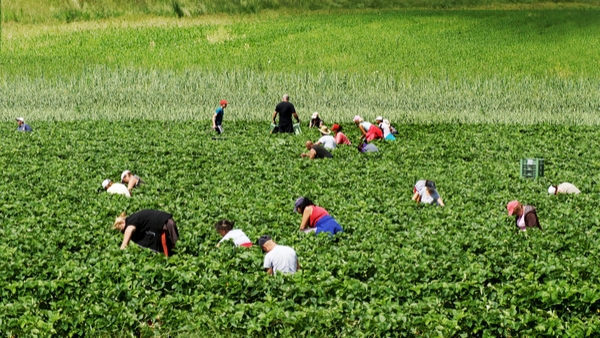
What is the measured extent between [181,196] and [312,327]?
449 inches

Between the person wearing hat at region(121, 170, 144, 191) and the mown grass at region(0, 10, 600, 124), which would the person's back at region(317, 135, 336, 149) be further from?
the mown grass at region(0, 10, 600, 124)

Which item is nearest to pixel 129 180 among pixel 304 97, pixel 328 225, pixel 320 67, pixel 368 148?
pixel 328 225

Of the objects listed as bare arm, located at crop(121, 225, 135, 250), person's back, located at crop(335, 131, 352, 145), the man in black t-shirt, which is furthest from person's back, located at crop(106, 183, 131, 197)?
→ person's back, located at crop(335, 131, 352, 145)

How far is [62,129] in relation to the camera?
36.2 m

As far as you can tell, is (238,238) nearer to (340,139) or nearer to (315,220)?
(315,220)

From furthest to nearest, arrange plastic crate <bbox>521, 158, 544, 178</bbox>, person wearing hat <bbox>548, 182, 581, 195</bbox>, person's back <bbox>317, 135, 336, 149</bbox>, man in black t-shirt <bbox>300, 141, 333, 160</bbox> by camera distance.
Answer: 1. person's back <bbox>317, 135, 336, 149</bbox>
2. man in black t-shirt <bbox>300, 141, 333, 160</bbox>
3. plastic crate <bbox>521, 158, 544, 178</bbox>
4. person wearing hat <bbox>548, 182, 581, 195</bbox>

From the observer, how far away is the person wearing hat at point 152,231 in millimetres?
16344

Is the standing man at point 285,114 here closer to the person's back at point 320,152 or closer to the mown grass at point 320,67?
the person's back at point 320,152

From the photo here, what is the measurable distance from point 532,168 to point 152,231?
42.6 ft

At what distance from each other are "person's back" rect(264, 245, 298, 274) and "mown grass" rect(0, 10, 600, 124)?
2651 cm

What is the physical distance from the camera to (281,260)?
1421 centimetres

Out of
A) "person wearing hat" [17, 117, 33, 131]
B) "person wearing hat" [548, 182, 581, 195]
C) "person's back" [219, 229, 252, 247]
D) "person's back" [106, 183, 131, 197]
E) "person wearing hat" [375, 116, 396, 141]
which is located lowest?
"person wearing hat" [375, 116, 396, 141]

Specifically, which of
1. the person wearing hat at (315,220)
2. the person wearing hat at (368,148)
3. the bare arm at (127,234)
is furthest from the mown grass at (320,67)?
the bare arm at (127,234)

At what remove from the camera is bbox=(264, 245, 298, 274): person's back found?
1419 cm
